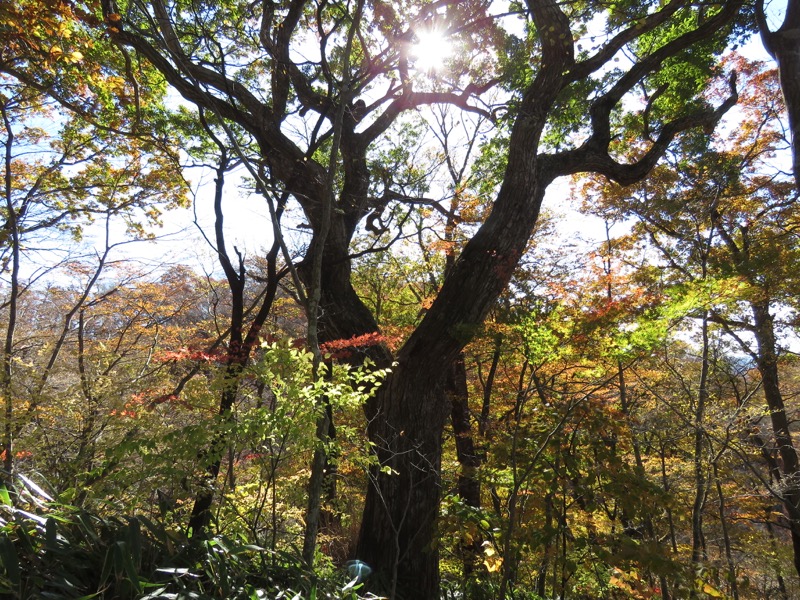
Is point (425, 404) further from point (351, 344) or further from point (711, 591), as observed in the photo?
point (711, 591)

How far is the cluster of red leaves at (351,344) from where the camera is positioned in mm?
4305

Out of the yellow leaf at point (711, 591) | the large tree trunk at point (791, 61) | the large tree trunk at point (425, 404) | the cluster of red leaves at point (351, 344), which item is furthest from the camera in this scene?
the cluster of red leaves at point (351, 344)

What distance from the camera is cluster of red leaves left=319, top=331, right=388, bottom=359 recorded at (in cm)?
430

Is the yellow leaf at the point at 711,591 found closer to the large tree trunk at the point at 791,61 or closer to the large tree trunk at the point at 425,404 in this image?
the large tree trunk at the point at 425,404

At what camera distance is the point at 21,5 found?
12.6ft

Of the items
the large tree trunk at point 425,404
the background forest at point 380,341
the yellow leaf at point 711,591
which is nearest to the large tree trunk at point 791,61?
the background forest at point 380,341

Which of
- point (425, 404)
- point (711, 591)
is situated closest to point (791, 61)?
point (711, 591)

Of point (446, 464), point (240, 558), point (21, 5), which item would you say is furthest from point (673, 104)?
point (21, 5)

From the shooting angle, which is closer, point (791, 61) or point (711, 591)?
point (711, 591)

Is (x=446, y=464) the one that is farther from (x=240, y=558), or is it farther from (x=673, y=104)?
(x=673, y=104)

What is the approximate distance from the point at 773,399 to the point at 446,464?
739 centimetres

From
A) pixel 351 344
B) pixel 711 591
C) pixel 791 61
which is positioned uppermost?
pixel 791 61

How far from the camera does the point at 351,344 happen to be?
4363 mm

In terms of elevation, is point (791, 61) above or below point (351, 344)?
above
